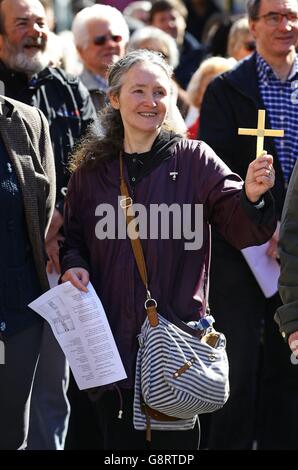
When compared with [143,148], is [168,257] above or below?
below

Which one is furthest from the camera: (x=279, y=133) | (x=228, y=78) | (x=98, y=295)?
(x=228, y=78)

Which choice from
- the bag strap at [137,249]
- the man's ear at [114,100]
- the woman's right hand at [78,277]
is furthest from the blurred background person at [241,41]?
the woman's right hand at [78,277]

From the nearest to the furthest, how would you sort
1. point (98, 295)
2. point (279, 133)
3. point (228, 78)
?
point (279, 133) < point (98, 295) < point (228, 78)

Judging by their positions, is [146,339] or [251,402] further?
[251,402]

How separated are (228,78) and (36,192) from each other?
1.49 meters

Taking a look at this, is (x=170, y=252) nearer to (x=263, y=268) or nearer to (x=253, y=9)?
(x=263, y=268)

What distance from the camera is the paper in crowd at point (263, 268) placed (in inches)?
210

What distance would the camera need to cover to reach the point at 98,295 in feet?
14.4

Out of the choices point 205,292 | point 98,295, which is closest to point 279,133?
point 205,292

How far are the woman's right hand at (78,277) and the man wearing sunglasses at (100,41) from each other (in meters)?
2.12

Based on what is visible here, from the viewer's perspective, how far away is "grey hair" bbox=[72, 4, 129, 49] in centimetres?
626

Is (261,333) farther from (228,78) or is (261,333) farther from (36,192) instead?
(36,192)

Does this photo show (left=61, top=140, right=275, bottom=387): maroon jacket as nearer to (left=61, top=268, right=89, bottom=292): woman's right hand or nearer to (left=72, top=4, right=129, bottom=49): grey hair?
(left=61, top=268, right=89, bottom=292): woman's right hand
